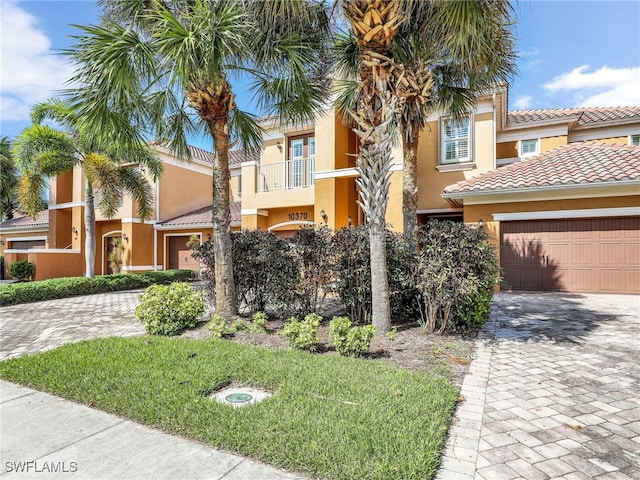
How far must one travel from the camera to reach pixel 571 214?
12.4m

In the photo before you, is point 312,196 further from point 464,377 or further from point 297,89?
point 464,377

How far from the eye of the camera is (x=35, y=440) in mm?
3643

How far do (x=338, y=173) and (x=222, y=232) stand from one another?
7390 mm

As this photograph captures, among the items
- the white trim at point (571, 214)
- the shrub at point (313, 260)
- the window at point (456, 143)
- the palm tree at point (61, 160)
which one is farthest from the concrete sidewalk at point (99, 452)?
the window at point (456, 143)

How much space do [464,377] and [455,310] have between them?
2.09 m

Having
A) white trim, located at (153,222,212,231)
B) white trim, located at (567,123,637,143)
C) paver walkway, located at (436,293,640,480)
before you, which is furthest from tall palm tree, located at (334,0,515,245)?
white trim, located at (153,222,212,231)

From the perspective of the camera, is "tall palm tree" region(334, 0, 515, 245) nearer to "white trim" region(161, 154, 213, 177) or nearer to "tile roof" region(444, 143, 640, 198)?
"tile roof" region(444, 143, 640, 198)

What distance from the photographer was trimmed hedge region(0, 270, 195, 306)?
1352 centimetres

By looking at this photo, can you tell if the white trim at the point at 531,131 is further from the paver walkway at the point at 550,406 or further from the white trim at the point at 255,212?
the white trim at the point at 255,212

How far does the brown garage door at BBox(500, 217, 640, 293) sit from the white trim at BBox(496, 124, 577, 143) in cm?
596

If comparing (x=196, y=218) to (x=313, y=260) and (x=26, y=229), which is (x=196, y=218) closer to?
(x=313, y=260)

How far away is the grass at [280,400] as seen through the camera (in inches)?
123

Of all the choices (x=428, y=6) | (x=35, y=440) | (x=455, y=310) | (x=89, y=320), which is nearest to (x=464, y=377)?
(x=455, y=310)

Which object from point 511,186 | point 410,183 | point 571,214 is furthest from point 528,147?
point 410,183
